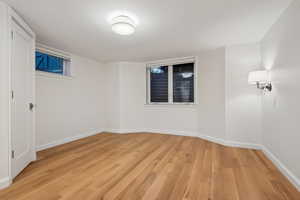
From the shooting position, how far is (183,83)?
14.3 feet

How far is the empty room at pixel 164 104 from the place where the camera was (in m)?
1.79

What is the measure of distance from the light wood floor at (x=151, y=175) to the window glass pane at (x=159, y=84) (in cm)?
194

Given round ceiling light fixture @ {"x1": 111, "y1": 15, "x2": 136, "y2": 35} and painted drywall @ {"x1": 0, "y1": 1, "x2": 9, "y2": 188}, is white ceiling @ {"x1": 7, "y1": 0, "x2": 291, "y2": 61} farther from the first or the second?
painted drywall @ {"x1": 0, "y1": 1, "x2": 9, "y2": 188}

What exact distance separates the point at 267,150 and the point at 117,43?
11.9 ft

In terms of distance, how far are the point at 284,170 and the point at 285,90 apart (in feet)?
3.61

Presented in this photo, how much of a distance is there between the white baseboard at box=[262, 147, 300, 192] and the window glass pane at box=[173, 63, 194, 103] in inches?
84.4

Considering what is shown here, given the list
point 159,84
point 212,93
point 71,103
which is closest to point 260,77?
point 212,93

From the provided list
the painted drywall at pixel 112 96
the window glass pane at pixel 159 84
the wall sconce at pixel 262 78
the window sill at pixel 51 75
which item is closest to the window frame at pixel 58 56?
the window sill at pixel 51 75

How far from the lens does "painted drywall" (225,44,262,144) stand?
305 cm

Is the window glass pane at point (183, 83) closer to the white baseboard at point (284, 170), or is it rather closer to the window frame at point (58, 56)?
the white baseboard at point (284, 170)

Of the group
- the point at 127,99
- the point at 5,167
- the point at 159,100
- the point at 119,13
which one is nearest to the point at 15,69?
the point at 5,167

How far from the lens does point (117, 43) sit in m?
3.15

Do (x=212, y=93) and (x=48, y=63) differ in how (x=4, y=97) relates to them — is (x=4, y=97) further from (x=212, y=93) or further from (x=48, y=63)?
(x=212, y=93)

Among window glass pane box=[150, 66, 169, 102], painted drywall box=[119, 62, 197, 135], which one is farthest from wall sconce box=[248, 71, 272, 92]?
window glass pane box=[150, 66, 169, 102]
